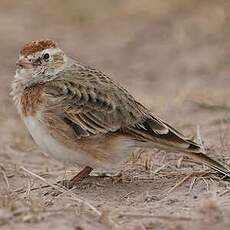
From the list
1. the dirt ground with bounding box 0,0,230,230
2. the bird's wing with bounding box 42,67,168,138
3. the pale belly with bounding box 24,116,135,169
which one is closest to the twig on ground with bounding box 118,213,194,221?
the dirt ground with bounding box 0,0,230,230

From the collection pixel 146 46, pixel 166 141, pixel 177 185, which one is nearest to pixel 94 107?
pixel 166 141

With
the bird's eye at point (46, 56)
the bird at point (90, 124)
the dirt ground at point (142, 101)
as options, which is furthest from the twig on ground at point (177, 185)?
the bird's eye at point (46, 56)

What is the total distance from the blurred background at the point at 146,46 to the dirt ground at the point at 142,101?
2cm

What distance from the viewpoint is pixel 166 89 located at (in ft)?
36.5

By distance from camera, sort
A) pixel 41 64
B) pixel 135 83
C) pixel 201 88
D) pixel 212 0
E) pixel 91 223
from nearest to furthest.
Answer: pixel 91 223, pixel 41 64, pixel 201 88, pixel 135 83, pixel 212 0

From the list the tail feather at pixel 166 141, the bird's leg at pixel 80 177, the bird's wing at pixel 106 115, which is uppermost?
the bird's wing at pixel 106 115

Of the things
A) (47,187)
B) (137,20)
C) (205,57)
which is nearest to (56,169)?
(47,187)

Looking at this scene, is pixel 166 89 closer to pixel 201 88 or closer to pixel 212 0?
pixel 201 88

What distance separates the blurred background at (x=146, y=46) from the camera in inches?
383

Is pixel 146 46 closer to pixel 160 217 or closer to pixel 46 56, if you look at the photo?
pixel 46 56

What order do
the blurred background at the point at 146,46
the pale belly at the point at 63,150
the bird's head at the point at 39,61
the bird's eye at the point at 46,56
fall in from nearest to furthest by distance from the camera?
the pale belly at the point at 63,150
the bird's head at the point at 39,61
the bird's eye at the point at 46,56
the blurred background at the point at 146,46

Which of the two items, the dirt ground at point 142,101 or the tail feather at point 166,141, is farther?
the tail feather at point 166,141

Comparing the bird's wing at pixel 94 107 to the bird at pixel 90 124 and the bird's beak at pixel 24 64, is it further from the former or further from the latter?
the bird's beak at pixel 24 64

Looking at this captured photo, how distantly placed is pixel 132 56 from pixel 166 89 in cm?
193
